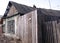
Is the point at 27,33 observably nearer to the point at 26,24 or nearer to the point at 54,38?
the point at 26,24

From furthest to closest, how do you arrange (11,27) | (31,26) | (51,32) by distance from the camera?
(11,27)
(31,26)
(51,32)

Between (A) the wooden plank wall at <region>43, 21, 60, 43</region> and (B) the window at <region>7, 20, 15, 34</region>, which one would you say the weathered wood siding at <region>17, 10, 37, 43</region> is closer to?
(A) the wooden plank wall at <region>43, 21, 60, 43</region>

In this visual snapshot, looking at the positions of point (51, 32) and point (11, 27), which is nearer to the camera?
point (51, 32)

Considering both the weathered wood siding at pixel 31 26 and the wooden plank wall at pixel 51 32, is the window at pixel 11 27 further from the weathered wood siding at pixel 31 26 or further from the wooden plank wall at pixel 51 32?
the wooden plank wall at pixel 51 32

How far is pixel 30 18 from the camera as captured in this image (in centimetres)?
781

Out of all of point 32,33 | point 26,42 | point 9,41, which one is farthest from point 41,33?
point 9,41

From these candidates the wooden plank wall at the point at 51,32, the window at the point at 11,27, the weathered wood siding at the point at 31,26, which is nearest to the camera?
the wooden plank wall at the point at 51,32

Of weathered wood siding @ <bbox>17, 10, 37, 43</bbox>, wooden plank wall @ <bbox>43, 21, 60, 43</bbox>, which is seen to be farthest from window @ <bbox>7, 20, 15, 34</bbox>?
wooden plank wall @ <bbox>43, 21, 60, 43</bbox>

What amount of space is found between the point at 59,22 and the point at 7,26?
10.9 m

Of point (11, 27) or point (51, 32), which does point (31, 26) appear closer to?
point (51, 32)

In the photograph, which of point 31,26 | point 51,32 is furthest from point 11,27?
point 51,32

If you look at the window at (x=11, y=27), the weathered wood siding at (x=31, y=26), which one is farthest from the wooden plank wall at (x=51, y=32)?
the window at (x=11, y=27)

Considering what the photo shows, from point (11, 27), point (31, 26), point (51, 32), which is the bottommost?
point (51, 32)

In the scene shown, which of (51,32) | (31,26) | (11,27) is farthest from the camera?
(11,27)
